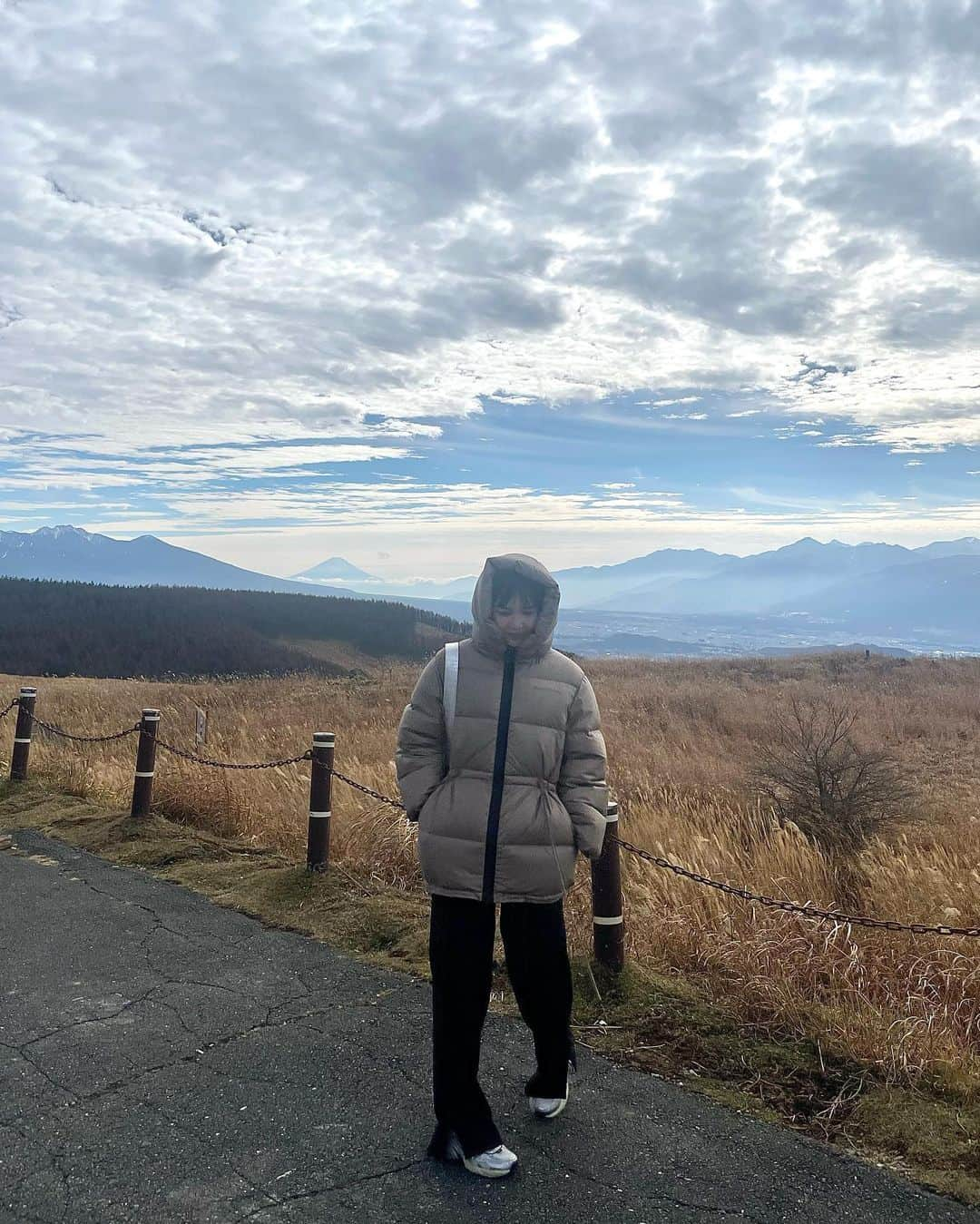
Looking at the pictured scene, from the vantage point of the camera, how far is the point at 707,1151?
3.10 metres

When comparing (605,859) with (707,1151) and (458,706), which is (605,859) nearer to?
(707,1151)

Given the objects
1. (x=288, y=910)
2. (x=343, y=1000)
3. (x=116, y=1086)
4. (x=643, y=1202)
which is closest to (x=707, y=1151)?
(x=643, y=1202)

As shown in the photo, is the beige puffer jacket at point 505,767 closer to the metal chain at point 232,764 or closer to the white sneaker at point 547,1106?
the white sneaker at point 547,1106

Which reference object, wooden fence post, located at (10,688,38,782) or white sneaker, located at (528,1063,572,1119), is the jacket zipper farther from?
wooden fence post, located at (10,688,38,782)

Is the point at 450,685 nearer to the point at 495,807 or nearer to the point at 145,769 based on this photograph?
the point at 495,807

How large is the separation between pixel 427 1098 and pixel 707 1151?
3.46 ft

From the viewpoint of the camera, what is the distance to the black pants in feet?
10.0

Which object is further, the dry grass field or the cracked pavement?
the dry grass field

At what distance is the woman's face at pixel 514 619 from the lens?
312 cm

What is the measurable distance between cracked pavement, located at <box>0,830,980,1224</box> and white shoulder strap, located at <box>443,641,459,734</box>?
149 cm

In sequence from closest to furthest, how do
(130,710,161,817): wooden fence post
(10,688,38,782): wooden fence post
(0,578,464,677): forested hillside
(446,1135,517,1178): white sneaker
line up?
1. (446,1135,517,1178): white sneaker
2. (130,710,161,817): wooden fence post
3. (10,688,38,782): wooden fence post
4. (0,578,464,677): forested hillside

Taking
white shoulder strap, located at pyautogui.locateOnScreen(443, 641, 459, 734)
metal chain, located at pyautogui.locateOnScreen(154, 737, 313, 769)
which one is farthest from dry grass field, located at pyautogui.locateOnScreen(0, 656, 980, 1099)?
white shoulder strap, located at pyautogui.locateOnScreen(443, 641, 459, 734)

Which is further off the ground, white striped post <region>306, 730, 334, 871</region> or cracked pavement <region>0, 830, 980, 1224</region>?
white striped post <region>306, 730, 334, 871</region>

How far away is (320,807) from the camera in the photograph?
637cm
